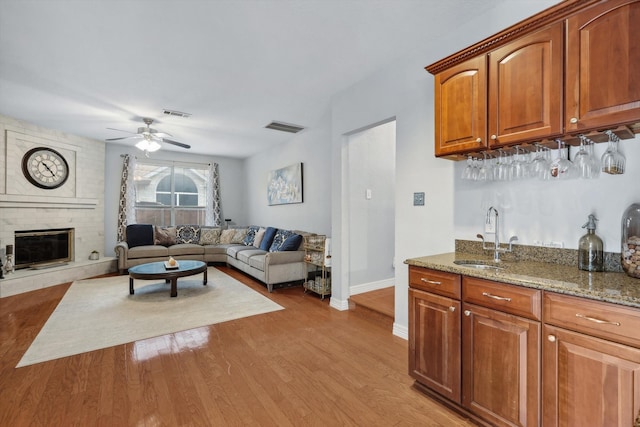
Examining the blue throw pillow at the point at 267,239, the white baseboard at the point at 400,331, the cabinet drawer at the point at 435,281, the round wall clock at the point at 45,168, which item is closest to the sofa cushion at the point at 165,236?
the round wall clock at the point at 45,168

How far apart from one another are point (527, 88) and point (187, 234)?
258 inches

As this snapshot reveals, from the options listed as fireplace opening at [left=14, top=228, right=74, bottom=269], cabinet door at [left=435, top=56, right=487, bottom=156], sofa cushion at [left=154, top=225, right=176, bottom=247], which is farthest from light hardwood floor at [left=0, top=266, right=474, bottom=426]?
sofa cushion at [left=154, top=225, right=176, bottom=247]

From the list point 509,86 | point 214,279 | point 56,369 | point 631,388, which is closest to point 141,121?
point 214,279

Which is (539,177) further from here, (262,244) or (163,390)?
(262,244)

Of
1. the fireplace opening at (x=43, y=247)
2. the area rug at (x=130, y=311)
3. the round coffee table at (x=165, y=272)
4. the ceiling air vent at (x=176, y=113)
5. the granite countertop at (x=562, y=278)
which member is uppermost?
the ceiling air vent at (x=176, y=113)

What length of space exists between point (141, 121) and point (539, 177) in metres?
5.31

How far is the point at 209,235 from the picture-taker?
22.2 ft

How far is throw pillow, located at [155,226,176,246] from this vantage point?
249 inches

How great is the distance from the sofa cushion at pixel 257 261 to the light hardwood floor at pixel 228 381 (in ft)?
5.15

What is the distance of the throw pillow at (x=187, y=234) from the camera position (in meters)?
6.58

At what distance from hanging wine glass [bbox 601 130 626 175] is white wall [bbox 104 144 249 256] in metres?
7.31

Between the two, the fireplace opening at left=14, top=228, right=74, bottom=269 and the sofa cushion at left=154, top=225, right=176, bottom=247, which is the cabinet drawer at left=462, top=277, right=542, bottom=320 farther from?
the fireplace opening at left=14, top=228, right=74, bottom=269

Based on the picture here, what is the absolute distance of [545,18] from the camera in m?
1.65

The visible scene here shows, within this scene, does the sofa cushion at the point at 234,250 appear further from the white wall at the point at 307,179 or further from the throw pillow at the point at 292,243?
the throw pillow at the point at 292,243
